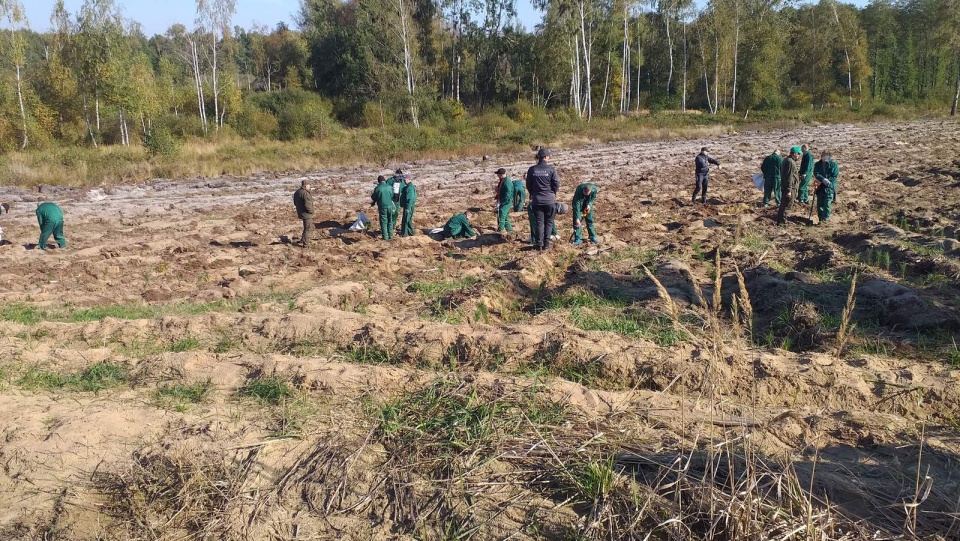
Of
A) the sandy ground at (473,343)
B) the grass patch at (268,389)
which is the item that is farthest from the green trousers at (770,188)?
the grass patch at (268,389)

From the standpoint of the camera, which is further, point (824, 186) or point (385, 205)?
point (385, 205)

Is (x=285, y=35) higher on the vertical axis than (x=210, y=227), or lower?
higher

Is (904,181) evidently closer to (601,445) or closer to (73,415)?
(601,445)

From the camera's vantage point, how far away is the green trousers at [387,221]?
1288 cm

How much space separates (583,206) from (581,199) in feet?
0.54

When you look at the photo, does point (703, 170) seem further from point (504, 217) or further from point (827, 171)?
point (504, 217)

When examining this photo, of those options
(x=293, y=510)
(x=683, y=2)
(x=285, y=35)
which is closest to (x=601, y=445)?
(x=293, y=510)

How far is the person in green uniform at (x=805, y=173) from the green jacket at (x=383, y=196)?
8895mm

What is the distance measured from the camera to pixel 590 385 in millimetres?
5012

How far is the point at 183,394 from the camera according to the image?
187 inches

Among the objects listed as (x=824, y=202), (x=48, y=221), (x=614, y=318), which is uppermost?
(x=48, y=221)

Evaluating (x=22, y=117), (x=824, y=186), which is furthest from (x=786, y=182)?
(x=22, y=117)

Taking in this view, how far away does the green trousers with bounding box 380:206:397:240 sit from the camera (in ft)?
42.2

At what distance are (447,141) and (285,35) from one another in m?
41.5
